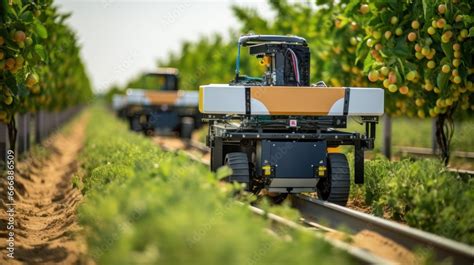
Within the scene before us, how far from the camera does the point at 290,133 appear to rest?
11.2 m

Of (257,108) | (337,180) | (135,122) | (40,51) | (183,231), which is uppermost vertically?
(40,51)

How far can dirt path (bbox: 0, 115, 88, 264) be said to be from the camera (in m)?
8.07

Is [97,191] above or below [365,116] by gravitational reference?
below

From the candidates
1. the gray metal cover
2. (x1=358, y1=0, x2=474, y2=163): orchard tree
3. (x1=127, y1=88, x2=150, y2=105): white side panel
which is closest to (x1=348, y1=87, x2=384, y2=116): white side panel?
the gray metal cover

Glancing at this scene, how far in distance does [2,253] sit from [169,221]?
12.1 feet

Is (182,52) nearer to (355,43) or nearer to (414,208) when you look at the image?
(355,43)

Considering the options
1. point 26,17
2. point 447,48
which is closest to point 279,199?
point 447,48

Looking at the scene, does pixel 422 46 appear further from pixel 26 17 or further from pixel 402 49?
pixel 26 17

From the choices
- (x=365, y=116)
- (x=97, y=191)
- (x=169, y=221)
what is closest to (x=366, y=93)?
(x=365, y=116)

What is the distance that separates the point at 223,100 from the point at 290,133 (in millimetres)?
1200

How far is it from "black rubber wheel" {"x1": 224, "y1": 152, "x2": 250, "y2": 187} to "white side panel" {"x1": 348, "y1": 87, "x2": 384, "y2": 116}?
177 centimetres

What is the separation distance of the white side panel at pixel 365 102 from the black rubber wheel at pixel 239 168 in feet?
5.80

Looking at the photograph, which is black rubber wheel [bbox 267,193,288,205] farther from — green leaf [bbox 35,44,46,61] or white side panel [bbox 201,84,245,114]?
green leaf [bbox 35,44,46,61]

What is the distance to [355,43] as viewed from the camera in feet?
51.9
